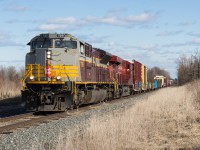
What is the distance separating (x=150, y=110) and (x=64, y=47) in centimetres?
535

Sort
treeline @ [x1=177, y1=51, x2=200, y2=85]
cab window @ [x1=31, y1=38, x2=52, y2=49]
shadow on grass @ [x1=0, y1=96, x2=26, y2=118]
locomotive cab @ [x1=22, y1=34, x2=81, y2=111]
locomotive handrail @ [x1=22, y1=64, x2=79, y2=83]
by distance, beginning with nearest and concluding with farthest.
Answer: locomotive cab @ [x1=22, y1=34, x2=81, y2=111] → locomotive handrail @ [x1=22, y1=64, x2=79, y2=83] → cab window @ [x1=31, y1=38, x2=52, y2=49] → shadow on grass @ [x1=0, y1=96, x2=26, y2=118] → treeline @ [x1=177, y1=51, x2=200, y2=85]

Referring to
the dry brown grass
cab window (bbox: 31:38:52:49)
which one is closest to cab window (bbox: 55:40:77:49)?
cab window (bbox: 31:38:52:49)

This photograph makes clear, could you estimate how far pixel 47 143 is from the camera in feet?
30.7

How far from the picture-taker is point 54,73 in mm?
17828

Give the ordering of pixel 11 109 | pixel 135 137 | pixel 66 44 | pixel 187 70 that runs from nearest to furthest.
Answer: pixel 135 137
pixel 66 44
pixel 11 109
pixel 187 70

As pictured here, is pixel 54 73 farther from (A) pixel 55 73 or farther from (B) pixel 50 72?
(B) pixel 50 72

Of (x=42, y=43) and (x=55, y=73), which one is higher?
(x=42, y=43)

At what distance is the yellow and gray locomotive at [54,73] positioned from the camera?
1734 centimetres

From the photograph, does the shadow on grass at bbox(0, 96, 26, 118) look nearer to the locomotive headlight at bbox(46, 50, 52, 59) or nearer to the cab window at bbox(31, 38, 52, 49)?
the locomotive headlight at bbox(46, 50, 52, 59)

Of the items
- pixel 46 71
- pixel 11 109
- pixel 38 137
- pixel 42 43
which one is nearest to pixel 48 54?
pixel 46 71

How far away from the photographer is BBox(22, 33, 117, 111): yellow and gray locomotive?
17344 millimetres

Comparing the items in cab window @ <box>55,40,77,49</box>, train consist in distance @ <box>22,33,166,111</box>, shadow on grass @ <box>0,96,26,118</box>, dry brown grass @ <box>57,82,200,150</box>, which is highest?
cab window @ <box>55,40,77,49</box>

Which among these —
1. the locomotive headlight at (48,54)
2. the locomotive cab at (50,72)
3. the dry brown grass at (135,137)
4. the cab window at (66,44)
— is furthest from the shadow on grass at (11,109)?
the dry brown grass at (135,137)

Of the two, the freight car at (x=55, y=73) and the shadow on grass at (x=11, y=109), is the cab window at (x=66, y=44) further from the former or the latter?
the shadow on grass at (x=11, y=109)
